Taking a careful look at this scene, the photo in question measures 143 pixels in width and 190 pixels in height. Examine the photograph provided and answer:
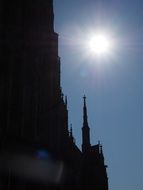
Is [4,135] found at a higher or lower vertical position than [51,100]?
lower

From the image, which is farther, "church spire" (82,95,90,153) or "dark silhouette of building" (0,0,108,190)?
"church spire" (82,95,90,153)

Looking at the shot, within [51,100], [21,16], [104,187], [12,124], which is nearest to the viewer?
[12,124]

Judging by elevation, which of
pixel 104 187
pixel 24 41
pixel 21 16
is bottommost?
pixel 104 187

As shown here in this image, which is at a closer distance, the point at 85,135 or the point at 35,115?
the point at 35,115

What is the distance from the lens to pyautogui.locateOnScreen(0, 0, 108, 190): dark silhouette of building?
92.4ft

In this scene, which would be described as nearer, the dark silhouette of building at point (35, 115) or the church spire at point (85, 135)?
the dark silhouette of building at point (35, 115)

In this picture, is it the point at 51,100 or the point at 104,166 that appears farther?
the point at 104,166

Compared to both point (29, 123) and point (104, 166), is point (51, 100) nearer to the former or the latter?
point (29, 123)

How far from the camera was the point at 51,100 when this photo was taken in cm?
3656

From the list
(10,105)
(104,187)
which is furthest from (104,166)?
(10,105)

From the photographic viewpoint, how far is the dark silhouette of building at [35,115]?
28156mm

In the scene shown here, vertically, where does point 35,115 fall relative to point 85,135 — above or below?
below

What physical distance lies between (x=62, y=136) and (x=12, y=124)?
8558 millimetres

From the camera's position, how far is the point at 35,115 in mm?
32031
